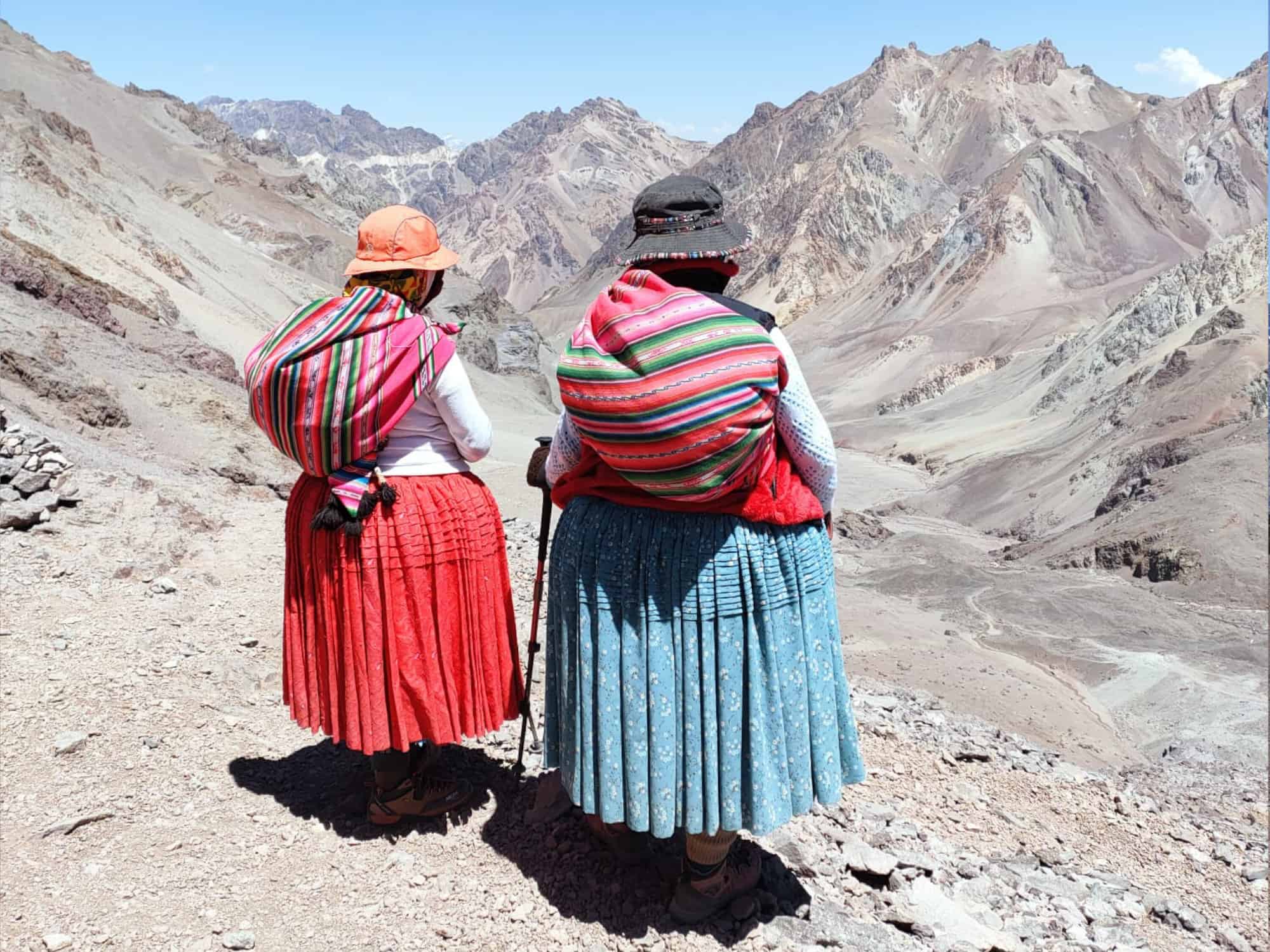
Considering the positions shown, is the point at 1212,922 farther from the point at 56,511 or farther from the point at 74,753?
the point at 56,511

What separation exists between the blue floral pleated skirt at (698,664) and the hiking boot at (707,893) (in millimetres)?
235

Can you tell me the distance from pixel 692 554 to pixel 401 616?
79cm

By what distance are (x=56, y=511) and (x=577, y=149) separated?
161m

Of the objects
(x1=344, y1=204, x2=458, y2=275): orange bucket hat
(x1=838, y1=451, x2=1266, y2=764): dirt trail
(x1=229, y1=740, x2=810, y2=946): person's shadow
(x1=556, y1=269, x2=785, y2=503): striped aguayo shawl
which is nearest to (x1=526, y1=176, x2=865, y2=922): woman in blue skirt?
(x1=556, y1=269, x2=785, y2=503): striped aguayo shawl

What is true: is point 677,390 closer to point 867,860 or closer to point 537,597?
point 537,597

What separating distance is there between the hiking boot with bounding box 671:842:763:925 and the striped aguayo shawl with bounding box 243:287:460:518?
117 centimetres

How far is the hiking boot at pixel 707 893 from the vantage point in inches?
94.0

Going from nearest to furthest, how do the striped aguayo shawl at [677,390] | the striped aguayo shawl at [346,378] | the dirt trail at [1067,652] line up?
the striped aguayo shawl at [677,390]
the striped aguayo shawl at [346,378]
the dirt trail at [1067,652]

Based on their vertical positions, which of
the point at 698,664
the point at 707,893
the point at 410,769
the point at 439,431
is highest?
the point at 439,431

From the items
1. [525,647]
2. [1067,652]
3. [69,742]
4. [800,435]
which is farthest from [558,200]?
[800,435]

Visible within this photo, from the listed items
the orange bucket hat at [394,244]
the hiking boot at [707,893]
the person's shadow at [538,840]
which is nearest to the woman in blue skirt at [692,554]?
the hiking boot at [707,893]

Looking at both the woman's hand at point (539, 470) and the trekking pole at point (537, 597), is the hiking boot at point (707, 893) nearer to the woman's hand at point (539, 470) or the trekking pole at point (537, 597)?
the trekking pole at point (537, 597)

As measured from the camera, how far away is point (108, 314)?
9.84 metres

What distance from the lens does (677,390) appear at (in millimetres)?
1927
